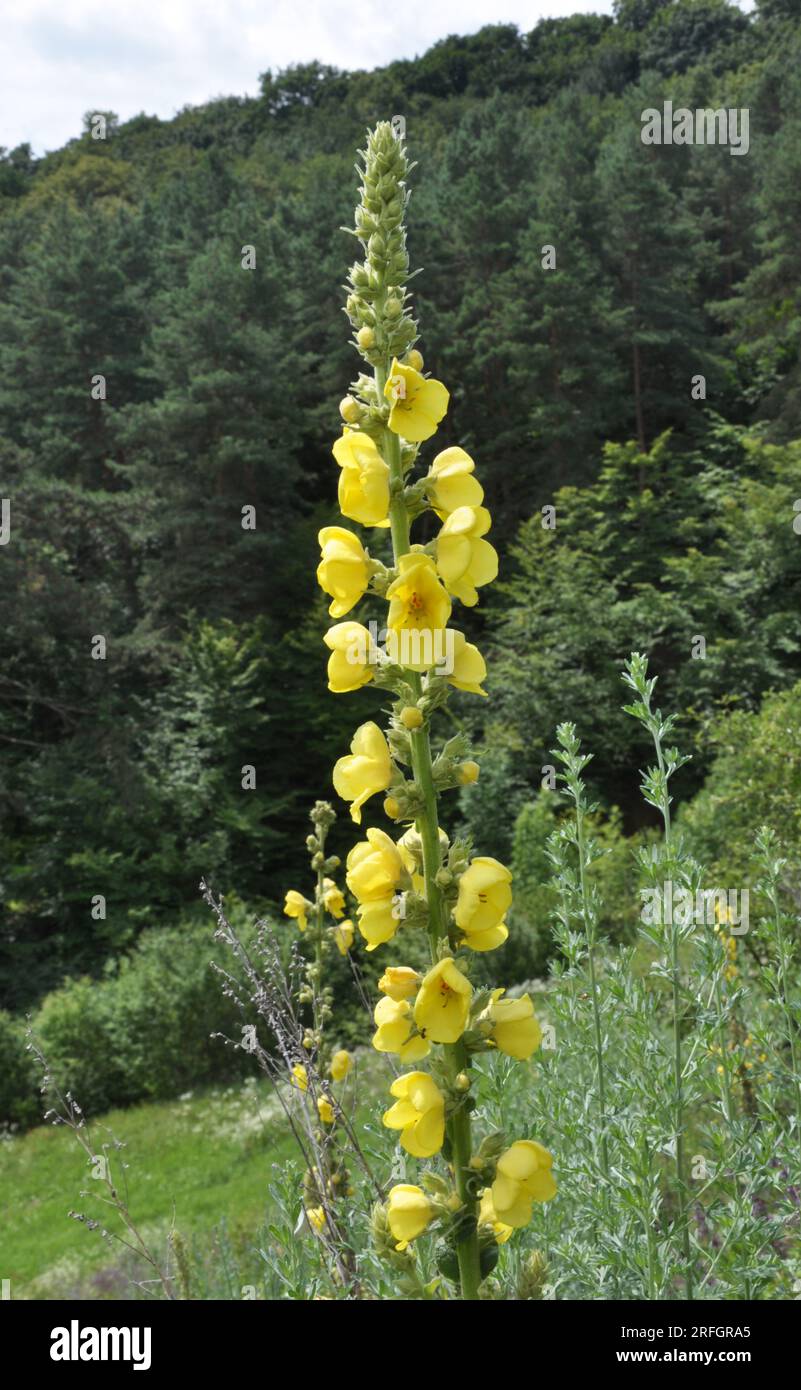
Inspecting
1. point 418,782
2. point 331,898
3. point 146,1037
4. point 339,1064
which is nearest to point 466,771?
point 418,782

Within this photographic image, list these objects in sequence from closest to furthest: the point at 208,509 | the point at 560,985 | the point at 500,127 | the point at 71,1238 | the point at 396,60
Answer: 1. the point at 560,985
2. the point at 71,1238
3. the point at 208,509
4. the point at 500,127
5. the point at 396,60

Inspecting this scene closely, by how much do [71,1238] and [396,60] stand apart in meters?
51.7

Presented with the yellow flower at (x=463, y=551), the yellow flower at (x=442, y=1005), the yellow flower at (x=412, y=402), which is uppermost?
the yellow flower at (x=412, y=402)

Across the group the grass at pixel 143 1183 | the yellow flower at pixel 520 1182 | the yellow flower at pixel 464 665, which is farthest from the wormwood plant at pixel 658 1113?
the grass at pixel 143 1183

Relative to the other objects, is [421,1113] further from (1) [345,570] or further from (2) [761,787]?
(2) [761,787]

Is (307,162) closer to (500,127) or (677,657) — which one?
(500,127)

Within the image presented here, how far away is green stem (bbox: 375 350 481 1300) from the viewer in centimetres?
161

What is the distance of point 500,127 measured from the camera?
28375mm

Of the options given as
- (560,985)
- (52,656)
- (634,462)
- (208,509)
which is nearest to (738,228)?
(634,462)

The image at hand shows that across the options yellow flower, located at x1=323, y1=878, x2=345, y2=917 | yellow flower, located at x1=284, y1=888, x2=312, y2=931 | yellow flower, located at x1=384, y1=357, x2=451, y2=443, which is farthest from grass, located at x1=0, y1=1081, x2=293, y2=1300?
yellow flower, located at x1=384, y1=357, x2=451, y2=443

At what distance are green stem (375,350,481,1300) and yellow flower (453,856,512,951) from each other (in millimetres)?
53

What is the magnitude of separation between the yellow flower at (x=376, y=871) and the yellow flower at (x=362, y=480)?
0.51 m

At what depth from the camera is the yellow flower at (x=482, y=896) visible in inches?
64.4

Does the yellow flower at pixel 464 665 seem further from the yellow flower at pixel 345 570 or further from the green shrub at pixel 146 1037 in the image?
the green shrub at pixel 146 1037
